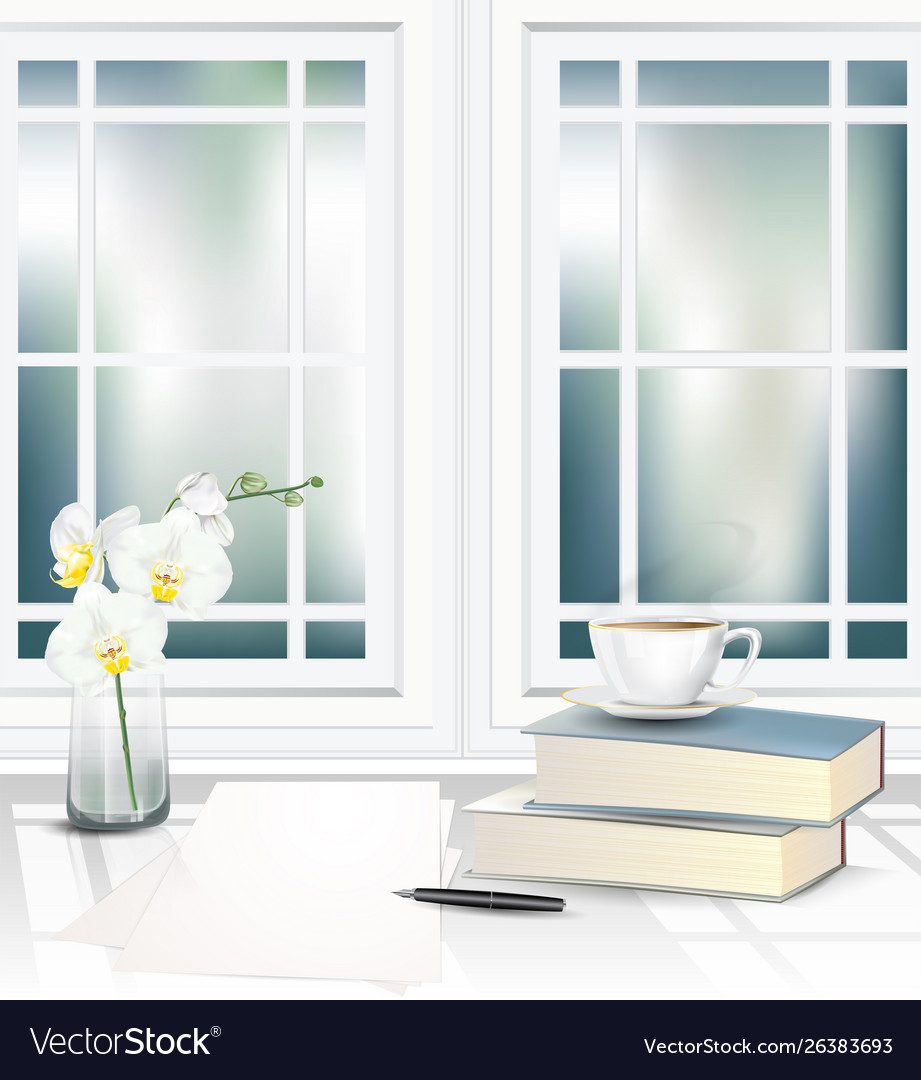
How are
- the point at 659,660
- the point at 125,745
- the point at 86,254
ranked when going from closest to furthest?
the point at 659,660, the point at 125,745, the point at 86,254

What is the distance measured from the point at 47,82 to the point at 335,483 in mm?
704

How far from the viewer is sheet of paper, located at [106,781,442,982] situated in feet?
2.87

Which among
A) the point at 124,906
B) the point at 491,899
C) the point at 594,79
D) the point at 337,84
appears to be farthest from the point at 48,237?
the point at 491,899

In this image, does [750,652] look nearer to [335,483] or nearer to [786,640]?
[786,640]

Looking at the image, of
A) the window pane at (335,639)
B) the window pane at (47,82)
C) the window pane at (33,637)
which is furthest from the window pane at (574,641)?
the window pane at (47,82)

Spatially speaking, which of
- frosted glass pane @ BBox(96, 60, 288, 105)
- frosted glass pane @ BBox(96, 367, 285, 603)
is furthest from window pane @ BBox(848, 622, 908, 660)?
frosted glass pane @ BBox(96, 60, 288, 105)

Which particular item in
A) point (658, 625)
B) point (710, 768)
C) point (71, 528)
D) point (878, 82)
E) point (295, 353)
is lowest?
point (710, 768)

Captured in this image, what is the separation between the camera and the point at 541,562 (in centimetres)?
167

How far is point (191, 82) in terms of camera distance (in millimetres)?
1684

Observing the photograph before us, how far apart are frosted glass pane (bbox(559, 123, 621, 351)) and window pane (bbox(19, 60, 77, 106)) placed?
0.71 metres

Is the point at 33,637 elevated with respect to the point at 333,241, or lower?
lower

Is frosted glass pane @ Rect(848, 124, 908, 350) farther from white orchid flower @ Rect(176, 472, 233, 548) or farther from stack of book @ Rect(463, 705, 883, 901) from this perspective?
white orchid flower @ Rect(176, 472, 233, 548)
